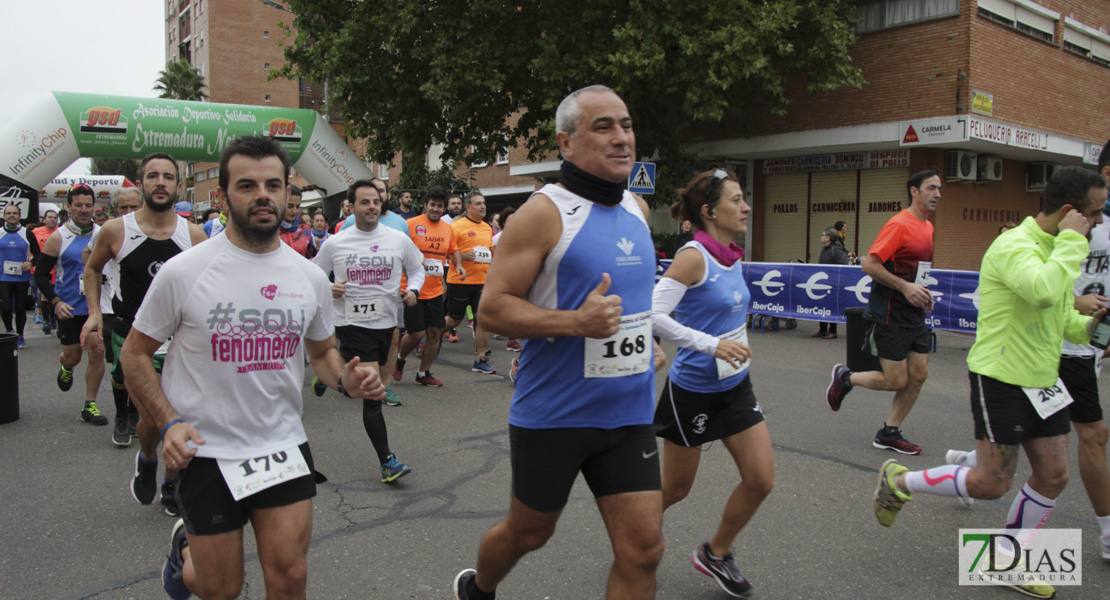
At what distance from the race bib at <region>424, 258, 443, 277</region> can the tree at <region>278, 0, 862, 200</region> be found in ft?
28.1

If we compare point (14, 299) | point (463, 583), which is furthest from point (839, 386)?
point (14, 299)

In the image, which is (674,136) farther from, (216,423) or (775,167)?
(216,423)

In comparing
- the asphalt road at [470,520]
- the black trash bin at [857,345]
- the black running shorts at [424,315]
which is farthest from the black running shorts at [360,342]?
the black trash bin at [857,345]

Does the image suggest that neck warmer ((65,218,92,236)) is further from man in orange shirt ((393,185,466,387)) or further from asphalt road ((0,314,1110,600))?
man in orange shirt ((393,185,466,387))

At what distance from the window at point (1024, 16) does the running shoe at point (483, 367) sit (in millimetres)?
14534

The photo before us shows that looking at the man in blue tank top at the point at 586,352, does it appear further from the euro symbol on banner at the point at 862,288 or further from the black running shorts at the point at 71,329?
the euro symbol on banner at the point at 862,288

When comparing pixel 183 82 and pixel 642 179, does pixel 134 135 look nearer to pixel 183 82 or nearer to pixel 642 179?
pixel 642 179

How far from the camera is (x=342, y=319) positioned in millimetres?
5684

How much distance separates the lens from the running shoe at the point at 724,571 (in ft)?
11.2

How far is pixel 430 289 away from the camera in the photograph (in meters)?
8.33

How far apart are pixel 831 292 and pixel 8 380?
1070 cm

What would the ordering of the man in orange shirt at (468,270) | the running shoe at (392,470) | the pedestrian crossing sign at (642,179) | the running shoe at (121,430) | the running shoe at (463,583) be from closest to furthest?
the running shoe at (463,583), the running shoe at (392,470), the running shoe at (121,430), the man in orange shirt at (468,270), the pedestrian crossing sign at (642,179)

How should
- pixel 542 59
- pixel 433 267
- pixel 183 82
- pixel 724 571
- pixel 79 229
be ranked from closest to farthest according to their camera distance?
pixel 724 571, pixel 433 267, pixel 79 229, pixel 542 59, pixel 183 82

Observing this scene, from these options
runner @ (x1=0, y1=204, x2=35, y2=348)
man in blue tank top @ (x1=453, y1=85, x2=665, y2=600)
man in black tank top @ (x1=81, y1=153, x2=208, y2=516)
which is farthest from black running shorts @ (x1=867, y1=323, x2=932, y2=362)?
runner @ (x1=0, y1=204, x2=35, y2=348)
